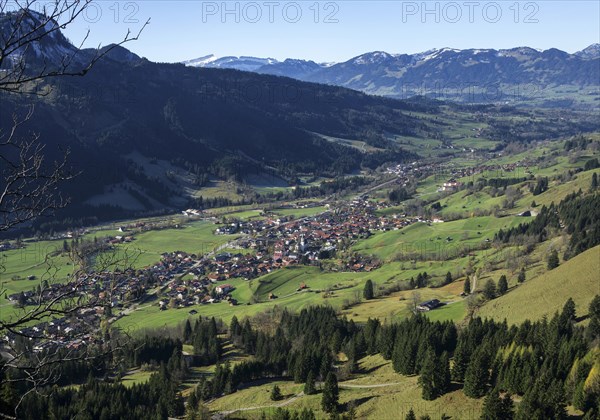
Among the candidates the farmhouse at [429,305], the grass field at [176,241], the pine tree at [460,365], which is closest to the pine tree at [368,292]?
the farmhouse at [429,305]

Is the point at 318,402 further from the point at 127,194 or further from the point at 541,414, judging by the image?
the point at 127,194

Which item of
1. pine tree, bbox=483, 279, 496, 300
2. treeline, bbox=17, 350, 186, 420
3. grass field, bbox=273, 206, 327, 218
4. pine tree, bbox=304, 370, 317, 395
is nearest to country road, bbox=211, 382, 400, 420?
pine tree, bbox=304, 370, 317, 395

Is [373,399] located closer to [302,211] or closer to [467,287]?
[467,287]

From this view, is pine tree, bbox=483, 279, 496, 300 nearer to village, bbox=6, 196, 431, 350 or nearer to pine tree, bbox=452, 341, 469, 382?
pine tree, bbox=452, 341, 469, 382

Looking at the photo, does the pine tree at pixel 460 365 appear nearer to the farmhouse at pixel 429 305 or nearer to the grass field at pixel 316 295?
the grass field at pixel 316 295

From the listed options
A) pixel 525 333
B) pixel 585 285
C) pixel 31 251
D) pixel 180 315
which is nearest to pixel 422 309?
pixel 585 285

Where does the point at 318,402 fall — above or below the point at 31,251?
below
